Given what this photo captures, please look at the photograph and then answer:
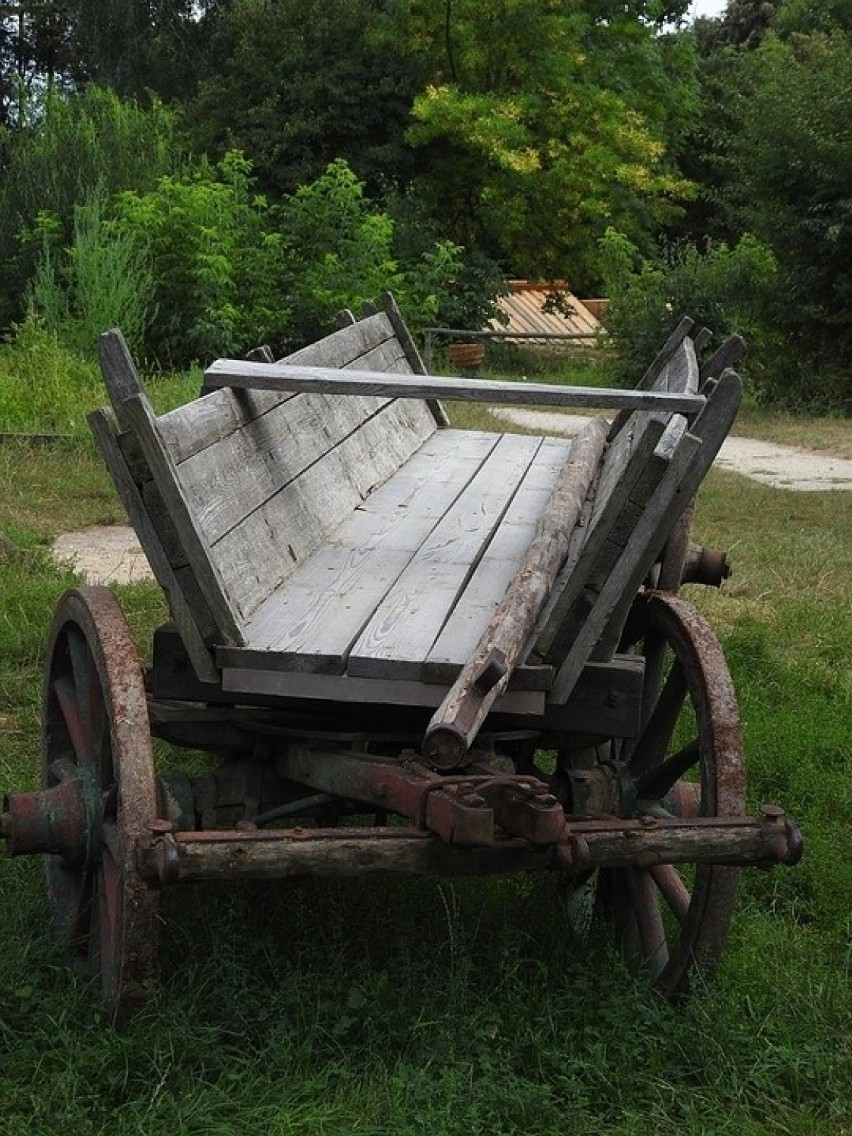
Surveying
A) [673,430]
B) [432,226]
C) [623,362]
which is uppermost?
[673,430]

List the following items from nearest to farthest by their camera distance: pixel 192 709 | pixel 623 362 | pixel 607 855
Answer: pixel 607 855 → pixel 192 709 → pixel 623 362

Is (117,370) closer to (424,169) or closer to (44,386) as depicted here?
(44,386)

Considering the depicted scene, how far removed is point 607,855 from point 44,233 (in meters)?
13.1

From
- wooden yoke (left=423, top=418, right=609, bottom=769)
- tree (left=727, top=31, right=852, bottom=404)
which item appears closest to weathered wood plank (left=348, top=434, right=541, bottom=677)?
wooden yoke (left=423, top=418, right=609, bottom=769)

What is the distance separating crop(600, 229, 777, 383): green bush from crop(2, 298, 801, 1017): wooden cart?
14.8m

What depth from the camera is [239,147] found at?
2297cm

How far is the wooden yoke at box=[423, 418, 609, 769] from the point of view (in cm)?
255

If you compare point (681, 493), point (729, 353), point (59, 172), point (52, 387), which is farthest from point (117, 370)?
point (59, 172)

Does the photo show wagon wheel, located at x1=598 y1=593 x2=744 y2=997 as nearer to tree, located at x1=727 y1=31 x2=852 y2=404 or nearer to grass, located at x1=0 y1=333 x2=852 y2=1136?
grass, located at x1=0 y1=333 x2=852 y2=1136

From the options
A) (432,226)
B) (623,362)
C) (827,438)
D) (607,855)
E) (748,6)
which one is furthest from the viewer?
(748,6)

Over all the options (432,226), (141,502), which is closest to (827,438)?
(432,226)

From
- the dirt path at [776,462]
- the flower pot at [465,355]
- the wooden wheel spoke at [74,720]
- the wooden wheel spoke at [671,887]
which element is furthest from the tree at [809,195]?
the wooden wheel spoke at [74,720]

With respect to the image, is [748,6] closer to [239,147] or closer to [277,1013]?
[239,147]

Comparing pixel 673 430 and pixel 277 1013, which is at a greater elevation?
pixel 673 430
